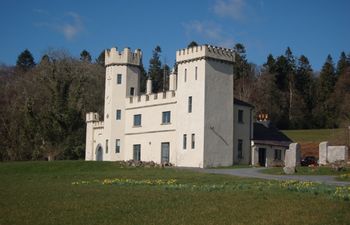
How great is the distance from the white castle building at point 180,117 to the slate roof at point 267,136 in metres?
1.82

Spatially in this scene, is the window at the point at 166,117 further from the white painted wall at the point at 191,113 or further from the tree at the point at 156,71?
the tree at the point at 156,71

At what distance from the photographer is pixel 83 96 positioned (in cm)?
7188

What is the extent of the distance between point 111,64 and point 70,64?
835 inches

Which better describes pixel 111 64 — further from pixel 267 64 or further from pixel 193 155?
pixel 267 64

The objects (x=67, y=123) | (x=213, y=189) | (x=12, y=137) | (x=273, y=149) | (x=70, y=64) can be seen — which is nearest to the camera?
(x=213, y=189)

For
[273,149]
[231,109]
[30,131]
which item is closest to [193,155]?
[231,109]

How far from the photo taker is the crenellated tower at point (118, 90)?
56391mm

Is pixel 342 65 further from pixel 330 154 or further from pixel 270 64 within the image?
pixel 330 154

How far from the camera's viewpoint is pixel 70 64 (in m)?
77.5

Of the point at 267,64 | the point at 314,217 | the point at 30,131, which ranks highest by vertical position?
the point at 267,64

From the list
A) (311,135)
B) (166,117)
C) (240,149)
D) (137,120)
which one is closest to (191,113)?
(166,117)

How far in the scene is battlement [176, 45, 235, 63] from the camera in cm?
4931

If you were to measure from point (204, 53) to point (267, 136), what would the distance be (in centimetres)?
1192

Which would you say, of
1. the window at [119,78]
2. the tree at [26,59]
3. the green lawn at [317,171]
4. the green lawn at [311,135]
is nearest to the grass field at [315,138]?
the green lawn at [311,135]
